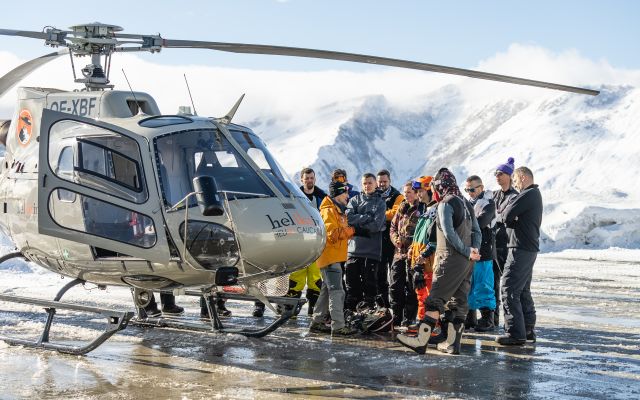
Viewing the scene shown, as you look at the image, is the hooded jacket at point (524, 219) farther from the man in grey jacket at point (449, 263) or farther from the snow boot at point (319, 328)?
the snow boot at point (319, 328)

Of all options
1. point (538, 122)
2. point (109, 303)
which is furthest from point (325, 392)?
point (538, 122)

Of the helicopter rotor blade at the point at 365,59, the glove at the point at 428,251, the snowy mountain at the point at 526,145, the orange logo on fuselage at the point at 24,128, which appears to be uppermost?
the snowy mountain at the point at 526,145

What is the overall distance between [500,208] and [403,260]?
4.10 feet

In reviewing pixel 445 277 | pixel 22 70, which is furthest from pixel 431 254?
pixel 22 70

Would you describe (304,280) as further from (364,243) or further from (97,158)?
(97,158)

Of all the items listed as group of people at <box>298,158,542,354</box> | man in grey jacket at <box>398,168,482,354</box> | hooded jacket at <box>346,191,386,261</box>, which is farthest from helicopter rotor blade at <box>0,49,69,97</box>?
man in grey jacket at <box>398,168,482,354</box>

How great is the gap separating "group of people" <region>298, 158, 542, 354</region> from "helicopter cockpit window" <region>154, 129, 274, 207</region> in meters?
1.44

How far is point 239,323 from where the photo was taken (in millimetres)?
10133

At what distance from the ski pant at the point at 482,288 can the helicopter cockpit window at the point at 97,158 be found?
13.5 feet

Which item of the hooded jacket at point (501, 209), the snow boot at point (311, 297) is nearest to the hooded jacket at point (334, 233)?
the snow boot at point (311, 297)

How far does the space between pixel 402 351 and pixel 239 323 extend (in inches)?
99.0

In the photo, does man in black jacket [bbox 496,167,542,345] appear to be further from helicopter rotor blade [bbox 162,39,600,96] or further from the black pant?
the black pant

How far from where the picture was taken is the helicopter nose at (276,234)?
24.9ft

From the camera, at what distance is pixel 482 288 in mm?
9852
